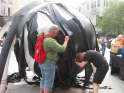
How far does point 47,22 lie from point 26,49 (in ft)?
3.12

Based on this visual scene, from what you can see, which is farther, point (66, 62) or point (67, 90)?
point (67, 90)

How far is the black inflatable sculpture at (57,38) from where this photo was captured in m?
8.60

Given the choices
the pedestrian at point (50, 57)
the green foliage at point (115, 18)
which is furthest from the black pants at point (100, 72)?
the green foliage at point (115, 18)

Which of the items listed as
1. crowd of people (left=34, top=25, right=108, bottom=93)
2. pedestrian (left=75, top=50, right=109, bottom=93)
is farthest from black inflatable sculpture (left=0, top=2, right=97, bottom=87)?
pedestrian (left=75, top=50, right=109, bottom=93)

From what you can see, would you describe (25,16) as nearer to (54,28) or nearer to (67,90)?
(54,28)

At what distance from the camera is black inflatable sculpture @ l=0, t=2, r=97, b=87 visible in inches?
339

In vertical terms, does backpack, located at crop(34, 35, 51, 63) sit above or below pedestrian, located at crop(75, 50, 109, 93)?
above

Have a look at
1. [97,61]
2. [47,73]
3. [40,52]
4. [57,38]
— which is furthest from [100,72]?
[40,52]

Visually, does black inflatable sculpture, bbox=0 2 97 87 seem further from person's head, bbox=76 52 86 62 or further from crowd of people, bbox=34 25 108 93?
crowd of people, bbox=34 25 108 93

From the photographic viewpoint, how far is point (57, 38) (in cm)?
847

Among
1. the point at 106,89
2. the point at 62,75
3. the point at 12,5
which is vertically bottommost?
the point at 106,89

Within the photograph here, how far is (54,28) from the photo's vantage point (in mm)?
7633

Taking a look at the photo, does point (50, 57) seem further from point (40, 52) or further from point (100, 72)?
point (100, 72)

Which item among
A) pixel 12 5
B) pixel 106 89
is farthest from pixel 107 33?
pixel 106 89
